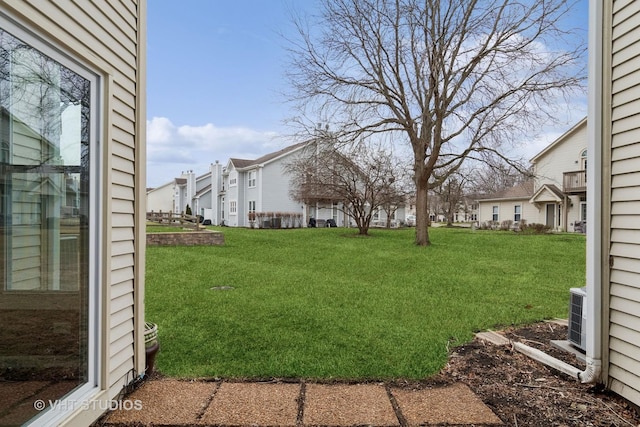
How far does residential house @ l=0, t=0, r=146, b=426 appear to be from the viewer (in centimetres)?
193

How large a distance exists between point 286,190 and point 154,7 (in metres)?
20.7

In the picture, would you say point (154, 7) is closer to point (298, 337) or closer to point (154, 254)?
point (298, 337)

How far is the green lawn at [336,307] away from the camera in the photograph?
3.41 metres

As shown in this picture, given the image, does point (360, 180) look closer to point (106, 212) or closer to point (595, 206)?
point (595, 206)

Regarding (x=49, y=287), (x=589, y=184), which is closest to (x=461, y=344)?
(x=589, y=184)

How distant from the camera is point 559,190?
72.5 ft

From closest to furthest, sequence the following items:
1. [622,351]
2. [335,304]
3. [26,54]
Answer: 1. [26,54]
2. [622,351]
3. [335,304]

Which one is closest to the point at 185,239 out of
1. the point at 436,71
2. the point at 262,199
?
the point at 436,71

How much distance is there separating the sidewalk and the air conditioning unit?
4.12 ft

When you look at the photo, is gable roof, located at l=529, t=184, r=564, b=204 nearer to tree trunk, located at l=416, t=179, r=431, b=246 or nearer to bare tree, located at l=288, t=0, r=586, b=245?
bare tree, located at l=288, t=0, r=586, b=245

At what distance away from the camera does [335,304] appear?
552 centimetres

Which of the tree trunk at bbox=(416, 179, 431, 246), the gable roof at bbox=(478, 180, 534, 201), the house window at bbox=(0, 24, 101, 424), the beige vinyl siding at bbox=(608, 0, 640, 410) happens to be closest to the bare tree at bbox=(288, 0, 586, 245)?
the tree trunk at bbox=(416, 179, 431, 246)

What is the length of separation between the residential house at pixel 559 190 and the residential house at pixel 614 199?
18513mm

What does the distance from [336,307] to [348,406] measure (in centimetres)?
275
